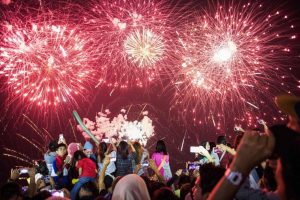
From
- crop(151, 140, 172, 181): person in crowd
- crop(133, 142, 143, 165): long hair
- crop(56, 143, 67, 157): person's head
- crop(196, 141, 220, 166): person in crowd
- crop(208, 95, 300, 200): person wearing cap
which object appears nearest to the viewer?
crop(208, 95, 300, 200): person wearing cap

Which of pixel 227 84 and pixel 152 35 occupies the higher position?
pixel 152 35

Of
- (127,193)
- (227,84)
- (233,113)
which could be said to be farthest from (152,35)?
(127,193)

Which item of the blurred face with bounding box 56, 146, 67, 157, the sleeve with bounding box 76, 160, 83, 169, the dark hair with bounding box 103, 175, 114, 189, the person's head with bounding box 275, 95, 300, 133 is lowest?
the dark hair with bounding box 103, 175, 114, 189

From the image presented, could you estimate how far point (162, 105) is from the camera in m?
20.9

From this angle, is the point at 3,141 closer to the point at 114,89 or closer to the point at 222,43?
the point at 114,89

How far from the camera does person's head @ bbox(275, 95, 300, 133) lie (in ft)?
5.08

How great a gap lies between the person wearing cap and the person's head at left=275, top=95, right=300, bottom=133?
0.5 inches

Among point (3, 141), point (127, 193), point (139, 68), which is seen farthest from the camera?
point (3, 141)

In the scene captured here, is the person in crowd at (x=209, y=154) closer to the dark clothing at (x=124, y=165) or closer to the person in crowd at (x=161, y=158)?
the person in crowd at (x=161, y=158)

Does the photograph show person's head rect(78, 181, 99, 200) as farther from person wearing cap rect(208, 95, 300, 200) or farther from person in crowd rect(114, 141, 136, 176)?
person wearing cap rect(208, 95, 300, 200)

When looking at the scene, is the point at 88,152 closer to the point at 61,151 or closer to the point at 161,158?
the point at 61,151

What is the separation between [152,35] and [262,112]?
9.23 m

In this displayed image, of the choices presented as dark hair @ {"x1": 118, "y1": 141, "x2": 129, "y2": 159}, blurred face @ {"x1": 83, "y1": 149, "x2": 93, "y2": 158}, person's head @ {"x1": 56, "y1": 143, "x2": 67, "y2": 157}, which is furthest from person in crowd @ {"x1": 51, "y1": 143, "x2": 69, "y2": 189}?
dark hair @ {"x1": 118, "y1": 141, "x2": 129, "y2": 159}

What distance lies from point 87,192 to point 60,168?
2.95 metres
